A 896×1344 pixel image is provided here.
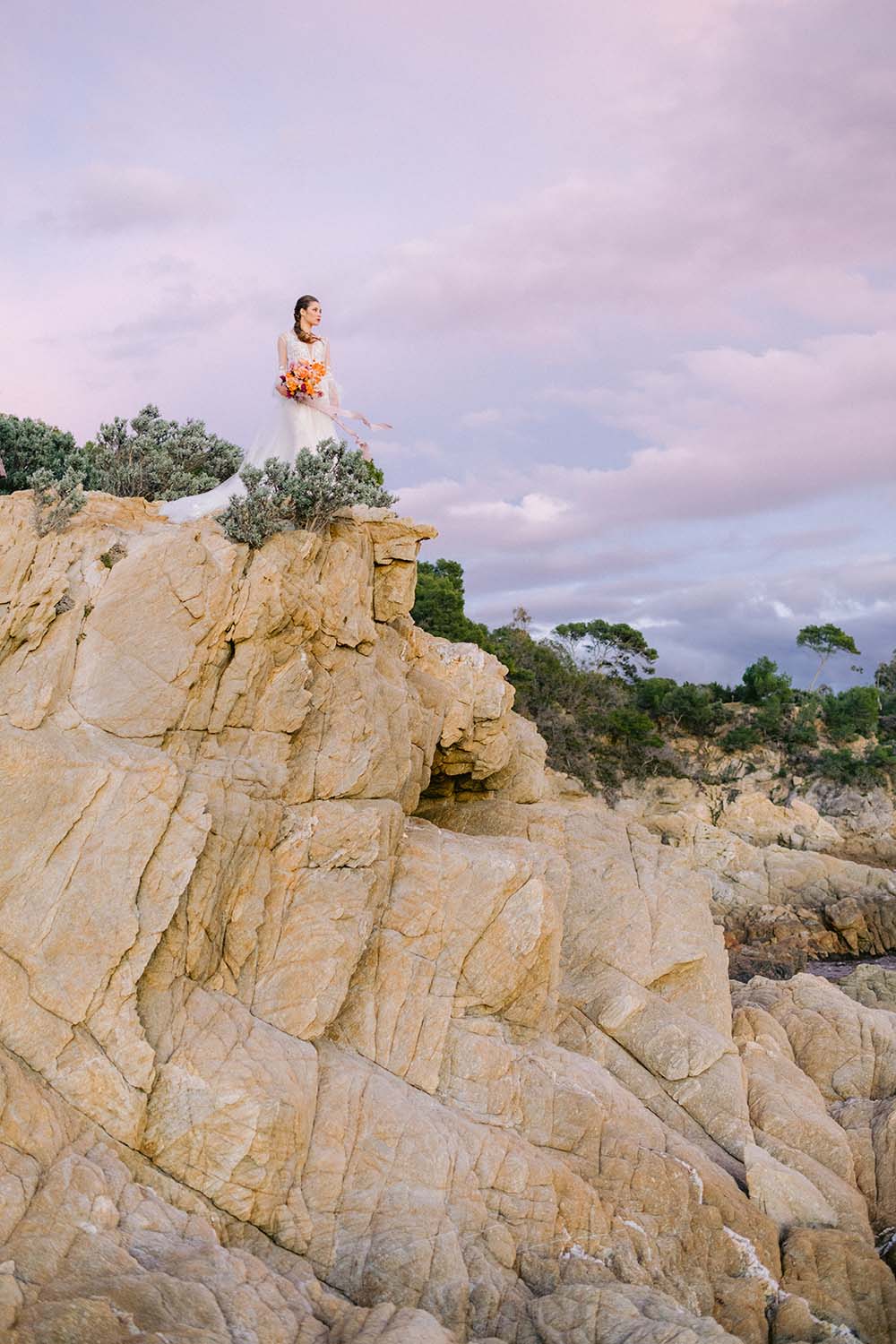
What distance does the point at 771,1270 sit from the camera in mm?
16562

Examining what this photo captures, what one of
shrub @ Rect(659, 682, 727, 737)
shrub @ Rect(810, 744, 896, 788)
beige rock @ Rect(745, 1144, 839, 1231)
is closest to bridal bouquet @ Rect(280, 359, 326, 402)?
beige rock @ Rect(745, 1144, 839, 1231)

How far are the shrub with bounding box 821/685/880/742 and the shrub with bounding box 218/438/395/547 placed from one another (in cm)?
6199

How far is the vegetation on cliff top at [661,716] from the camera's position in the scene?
59250 mm

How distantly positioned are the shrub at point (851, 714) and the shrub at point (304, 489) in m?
62.0

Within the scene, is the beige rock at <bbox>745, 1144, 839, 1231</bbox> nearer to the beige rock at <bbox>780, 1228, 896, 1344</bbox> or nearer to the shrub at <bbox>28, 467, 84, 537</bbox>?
the beige rock at <bbox>780, 1228, 896, 1344</bbox>

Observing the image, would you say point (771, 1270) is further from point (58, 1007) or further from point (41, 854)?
point (41, 854)

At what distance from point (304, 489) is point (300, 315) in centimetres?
408

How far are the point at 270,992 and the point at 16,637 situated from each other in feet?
20.4

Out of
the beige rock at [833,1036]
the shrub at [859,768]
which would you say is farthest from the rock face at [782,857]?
the beige rock at [833,1036]

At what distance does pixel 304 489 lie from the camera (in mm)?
17906

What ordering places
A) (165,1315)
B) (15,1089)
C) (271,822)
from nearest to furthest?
1. (165,1315)
2. (15,1089)
3. (271,822)

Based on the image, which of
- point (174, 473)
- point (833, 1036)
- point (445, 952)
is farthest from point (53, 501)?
point (833, 1036)

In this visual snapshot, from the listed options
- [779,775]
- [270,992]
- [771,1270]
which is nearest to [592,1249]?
[771,1270]

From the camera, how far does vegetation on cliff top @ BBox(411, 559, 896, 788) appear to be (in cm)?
5925
